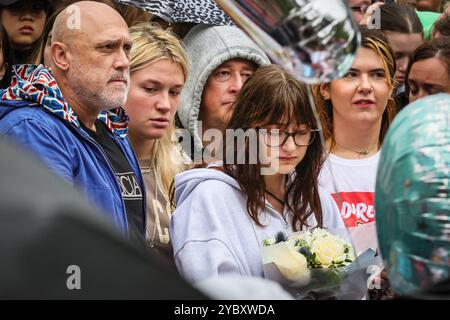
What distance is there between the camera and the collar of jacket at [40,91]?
3227 mm

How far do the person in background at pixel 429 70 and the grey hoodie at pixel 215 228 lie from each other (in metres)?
1.04

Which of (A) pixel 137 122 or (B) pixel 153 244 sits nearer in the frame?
(B) pixel 153 244

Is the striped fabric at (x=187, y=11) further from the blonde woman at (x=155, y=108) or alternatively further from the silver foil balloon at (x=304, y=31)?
the silver foil balloon at (x=304, y=31)

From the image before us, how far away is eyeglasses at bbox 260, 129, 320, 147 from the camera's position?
350cm

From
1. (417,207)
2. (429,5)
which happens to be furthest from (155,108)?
(429,5)

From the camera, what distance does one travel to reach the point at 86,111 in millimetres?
3422

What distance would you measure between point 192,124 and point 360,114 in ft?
2.11

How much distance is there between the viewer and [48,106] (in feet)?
10.6

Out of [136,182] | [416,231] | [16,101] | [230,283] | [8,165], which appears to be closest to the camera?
[8,165]

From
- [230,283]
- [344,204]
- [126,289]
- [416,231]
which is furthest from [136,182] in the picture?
[126,289]

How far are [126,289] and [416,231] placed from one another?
2.86 ft

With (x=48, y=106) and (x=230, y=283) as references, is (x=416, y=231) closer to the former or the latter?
(x=230, y=283)

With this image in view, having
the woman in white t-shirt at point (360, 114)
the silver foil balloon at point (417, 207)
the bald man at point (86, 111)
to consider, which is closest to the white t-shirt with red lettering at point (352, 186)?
the woman in white t-shirt at point (360, 114)

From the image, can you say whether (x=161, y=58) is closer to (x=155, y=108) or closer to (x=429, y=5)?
(x=155, y=108)
